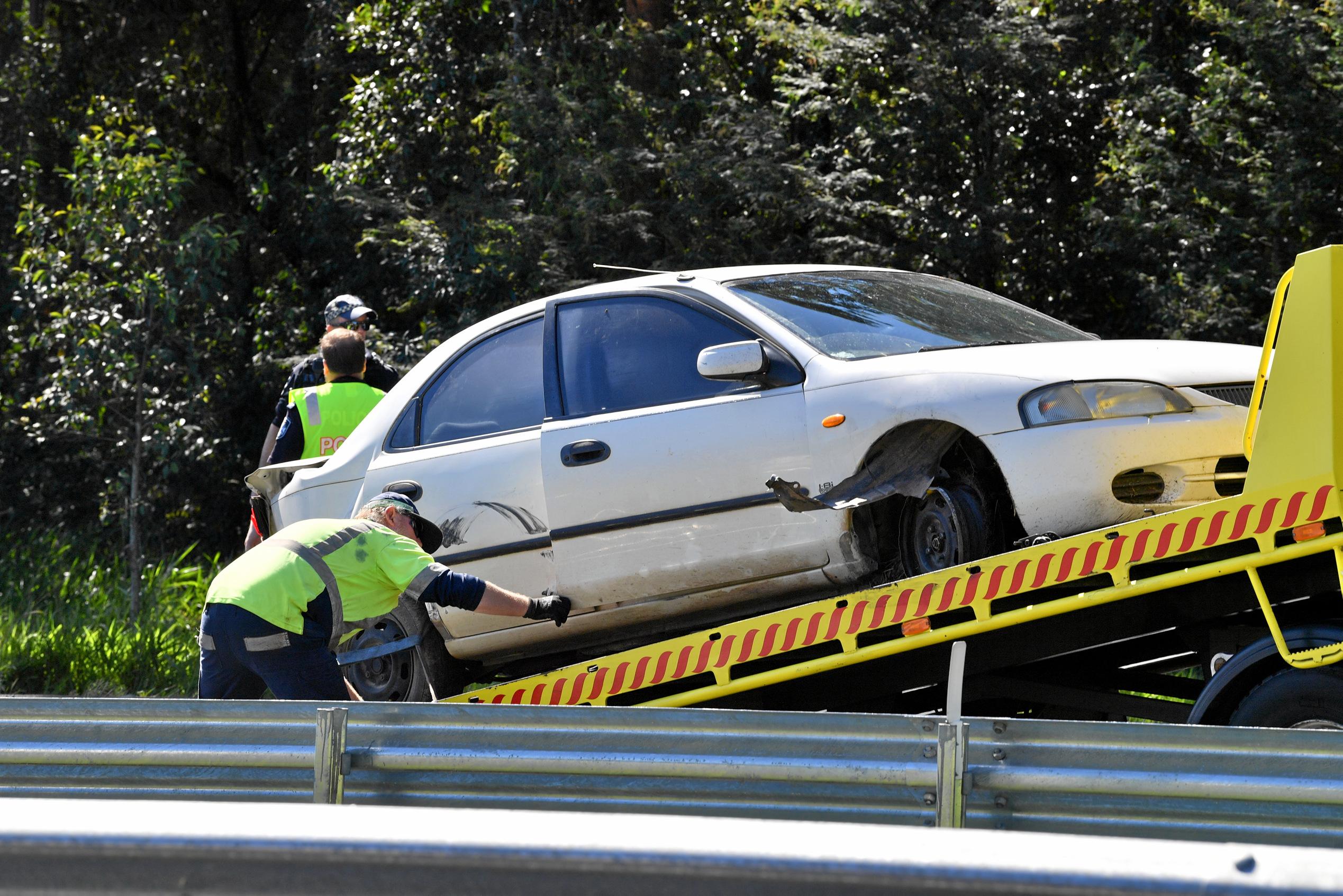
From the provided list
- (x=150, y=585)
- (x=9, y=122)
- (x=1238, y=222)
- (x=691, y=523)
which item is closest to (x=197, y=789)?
(x=691, y=523)

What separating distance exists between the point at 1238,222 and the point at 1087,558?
6.88m

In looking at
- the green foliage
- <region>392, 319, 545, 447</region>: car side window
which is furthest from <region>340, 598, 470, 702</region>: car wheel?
the green foliage

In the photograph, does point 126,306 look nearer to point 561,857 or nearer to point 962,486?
point 962,486

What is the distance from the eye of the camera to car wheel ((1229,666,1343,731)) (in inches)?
148

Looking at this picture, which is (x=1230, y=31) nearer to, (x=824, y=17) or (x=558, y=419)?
(x=824, y=17)

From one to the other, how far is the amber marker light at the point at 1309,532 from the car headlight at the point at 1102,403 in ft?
1.84

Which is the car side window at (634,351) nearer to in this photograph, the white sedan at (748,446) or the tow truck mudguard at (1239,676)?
the white sedan at (748,446)

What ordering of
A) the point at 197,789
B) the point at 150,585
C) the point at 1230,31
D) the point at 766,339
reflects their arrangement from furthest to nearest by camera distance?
the point at 150,585, the point at 1230,31, the point at 766,339, the point at 197,789

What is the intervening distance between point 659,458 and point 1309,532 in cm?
214

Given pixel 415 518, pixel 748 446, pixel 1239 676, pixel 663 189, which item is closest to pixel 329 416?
pixel 415 518

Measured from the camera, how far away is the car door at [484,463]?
5.34m

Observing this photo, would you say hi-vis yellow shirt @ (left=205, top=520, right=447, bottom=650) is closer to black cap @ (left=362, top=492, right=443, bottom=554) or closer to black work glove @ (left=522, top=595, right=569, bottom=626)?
black cap @ (left=362, top=492, right=443, bottom=554)

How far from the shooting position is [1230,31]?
10.0 metres

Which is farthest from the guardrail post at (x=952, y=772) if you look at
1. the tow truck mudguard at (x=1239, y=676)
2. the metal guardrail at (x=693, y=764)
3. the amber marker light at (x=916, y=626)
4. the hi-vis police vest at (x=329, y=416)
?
the hi-vis police vest at (x=329, y=416)
